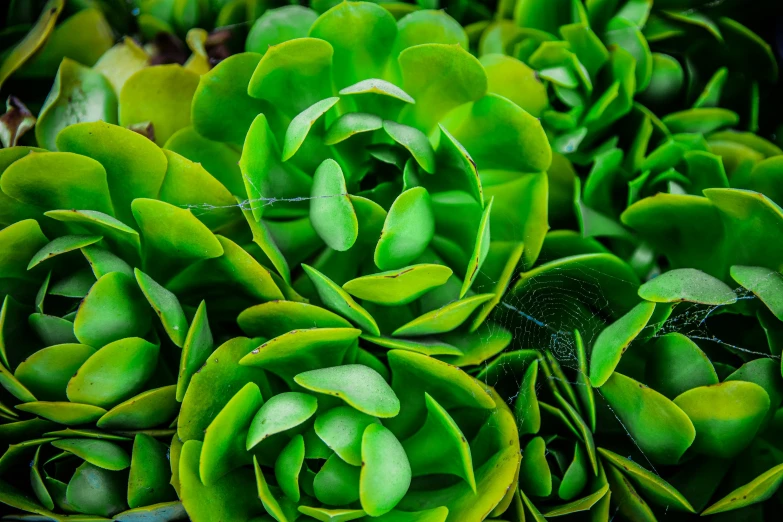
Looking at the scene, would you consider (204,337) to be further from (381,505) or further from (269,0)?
(269,0)

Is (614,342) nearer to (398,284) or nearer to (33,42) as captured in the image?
(398,284)

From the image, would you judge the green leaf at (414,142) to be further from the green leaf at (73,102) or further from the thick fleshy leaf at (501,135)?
the green leaf at (73,102)

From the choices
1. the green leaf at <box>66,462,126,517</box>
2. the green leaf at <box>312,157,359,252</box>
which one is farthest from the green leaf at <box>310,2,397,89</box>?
the green leaf at <box>66,462,126,517</box>

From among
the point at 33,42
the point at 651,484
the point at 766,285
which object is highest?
the point at 33,42

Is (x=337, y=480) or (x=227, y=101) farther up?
(x=227, y=101)

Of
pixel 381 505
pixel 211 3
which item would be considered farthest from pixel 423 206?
pixel 211 3

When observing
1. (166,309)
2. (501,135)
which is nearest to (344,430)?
(166,309)
